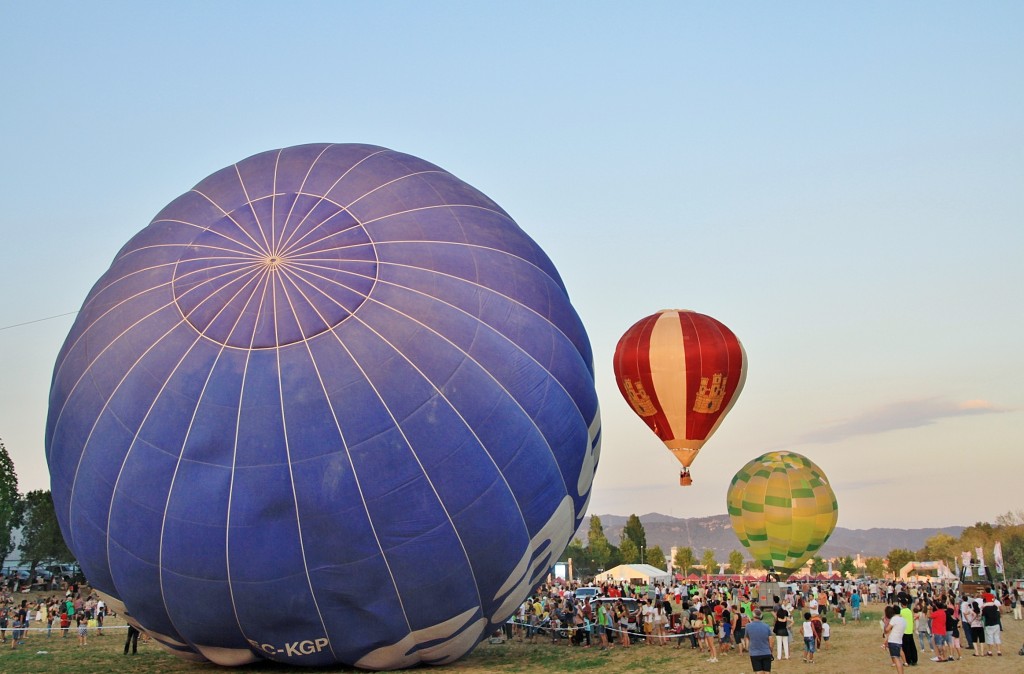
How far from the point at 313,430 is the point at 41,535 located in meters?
52.0

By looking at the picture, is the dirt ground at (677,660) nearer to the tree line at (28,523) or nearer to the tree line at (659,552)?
the tree line at (28,523)

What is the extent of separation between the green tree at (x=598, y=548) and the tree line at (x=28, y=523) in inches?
2280

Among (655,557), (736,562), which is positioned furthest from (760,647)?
(736,562)

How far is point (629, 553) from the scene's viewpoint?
100938 mm

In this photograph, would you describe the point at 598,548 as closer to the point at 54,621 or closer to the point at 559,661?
the point at 54,621

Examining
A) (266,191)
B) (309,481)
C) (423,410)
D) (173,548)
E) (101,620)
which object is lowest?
(101,620)

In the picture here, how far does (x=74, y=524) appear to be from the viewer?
41.1ft

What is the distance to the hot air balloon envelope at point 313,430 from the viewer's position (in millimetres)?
11266

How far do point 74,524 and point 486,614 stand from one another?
5568 mm

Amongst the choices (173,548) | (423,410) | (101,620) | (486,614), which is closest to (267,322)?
(423,410)

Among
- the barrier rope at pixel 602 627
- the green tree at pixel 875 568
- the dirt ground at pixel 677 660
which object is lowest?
the green tree at pixel 875 568

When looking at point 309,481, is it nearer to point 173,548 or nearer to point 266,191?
point 173,548

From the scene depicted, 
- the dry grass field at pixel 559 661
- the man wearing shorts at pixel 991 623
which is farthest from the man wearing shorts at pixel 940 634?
the man wearing shorts at pixel 991 623

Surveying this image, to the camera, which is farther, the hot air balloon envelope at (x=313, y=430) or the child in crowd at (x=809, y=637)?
the child in crowd at (x=809, y=637)
